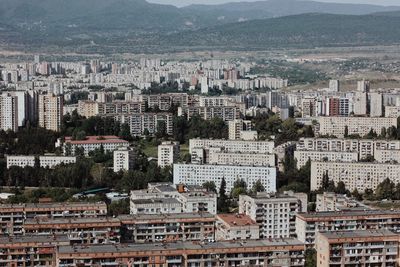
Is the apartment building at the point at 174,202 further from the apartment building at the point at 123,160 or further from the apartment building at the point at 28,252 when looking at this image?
the apartment building at the point at 123,160

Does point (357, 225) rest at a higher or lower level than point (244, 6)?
lower

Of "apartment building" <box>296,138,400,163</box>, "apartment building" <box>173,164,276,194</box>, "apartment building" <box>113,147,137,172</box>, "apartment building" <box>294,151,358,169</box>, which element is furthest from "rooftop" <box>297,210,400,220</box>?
"apartment building" <box>113,147,137,172</box>

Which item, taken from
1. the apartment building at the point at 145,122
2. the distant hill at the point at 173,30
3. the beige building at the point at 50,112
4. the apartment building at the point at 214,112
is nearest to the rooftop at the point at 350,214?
the apartment building at the point at 145,122

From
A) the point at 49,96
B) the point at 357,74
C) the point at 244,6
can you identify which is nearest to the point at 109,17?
the point at 244,6

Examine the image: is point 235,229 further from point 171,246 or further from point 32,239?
point 32,239

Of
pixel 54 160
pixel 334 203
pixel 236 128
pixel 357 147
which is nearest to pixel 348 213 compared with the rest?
pixel 334 203

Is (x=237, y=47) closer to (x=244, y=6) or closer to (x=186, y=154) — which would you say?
(x=186, y=154)
